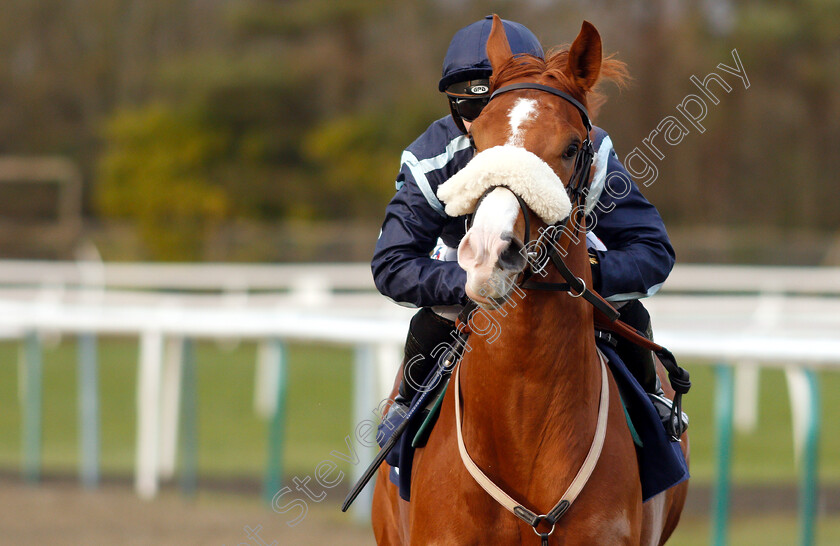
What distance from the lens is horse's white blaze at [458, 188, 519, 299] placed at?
2131mm

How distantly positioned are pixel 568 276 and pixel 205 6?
106ft

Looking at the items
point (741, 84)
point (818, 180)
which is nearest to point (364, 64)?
point (741, 84)

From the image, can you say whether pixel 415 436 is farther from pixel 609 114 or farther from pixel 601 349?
pixel 609 114

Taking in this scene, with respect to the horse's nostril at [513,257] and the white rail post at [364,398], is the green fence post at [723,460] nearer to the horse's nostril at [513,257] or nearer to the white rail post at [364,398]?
the white rail post at [364,398]

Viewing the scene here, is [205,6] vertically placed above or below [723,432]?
above

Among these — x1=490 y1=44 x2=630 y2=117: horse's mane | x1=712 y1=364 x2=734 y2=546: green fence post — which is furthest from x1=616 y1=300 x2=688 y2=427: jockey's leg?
x1=712 y1=364 x2=734 y2=546: green fence post

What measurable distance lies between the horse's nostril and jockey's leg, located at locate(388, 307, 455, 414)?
97 cm

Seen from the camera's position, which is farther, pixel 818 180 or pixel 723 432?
pixel 818 180

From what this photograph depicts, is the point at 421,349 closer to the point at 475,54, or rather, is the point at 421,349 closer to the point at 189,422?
the point at 475,54

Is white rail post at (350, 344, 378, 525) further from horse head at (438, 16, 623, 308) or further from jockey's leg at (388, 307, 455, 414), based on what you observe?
horse head at (438, 16, 623, 308)

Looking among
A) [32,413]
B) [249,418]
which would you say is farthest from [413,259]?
[249,418]

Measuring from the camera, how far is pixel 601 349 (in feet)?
9.98

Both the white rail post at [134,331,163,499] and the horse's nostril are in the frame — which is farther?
the white rail post at [134,331,163,499]

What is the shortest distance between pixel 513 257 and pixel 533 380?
0.48 m
